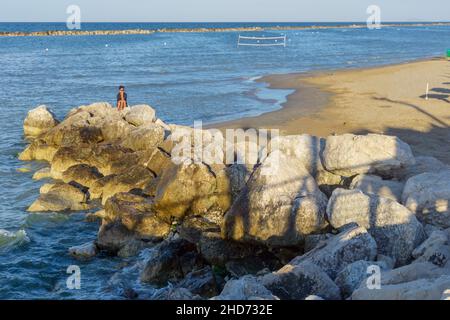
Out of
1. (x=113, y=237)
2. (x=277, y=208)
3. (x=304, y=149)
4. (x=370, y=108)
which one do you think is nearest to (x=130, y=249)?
(x=113, y=237)

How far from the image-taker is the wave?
41.5 ft

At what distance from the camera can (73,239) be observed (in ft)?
42.6

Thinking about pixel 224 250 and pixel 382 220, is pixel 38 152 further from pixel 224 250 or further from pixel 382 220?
pixel 382 220

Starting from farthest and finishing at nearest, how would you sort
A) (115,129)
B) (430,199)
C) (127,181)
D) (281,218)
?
(115,129)
(127,181)
(281,218)
(430,199)

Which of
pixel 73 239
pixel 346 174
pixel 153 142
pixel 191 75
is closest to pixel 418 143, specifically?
pixel 346 174

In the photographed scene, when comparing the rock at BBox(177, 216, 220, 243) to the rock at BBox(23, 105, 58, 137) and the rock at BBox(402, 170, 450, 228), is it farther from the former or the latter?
the rock at BBox(23, 105, 58, 137)

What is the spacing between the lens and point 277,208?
1052 centimetres

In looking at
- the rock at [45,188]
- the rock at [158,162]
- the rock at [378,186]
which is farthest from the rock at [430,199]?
the rock at [45,188]

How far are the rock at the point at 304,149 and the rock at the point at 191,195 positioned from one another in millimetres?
1682

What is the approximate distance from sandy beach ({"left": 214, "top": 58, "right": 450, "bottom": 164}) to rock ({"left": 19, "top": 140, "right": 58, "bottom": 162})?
7.00 metres

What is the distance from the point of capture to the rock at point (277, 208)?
1035 cm

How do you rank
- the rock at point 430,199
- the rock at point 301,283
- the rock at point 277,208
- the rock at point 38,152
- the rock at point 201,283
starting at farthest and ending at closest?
the rock at point 38,152
the rock at point 277,208
the rock at point 430,199
the rock at point 201,283
the rock at point 301,283

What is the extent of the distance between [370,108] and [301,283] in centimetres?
1840

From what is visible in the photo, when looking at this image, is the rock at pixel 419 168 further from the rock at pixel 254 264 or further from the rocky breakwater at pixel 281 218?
the rock at pixel 254 264
